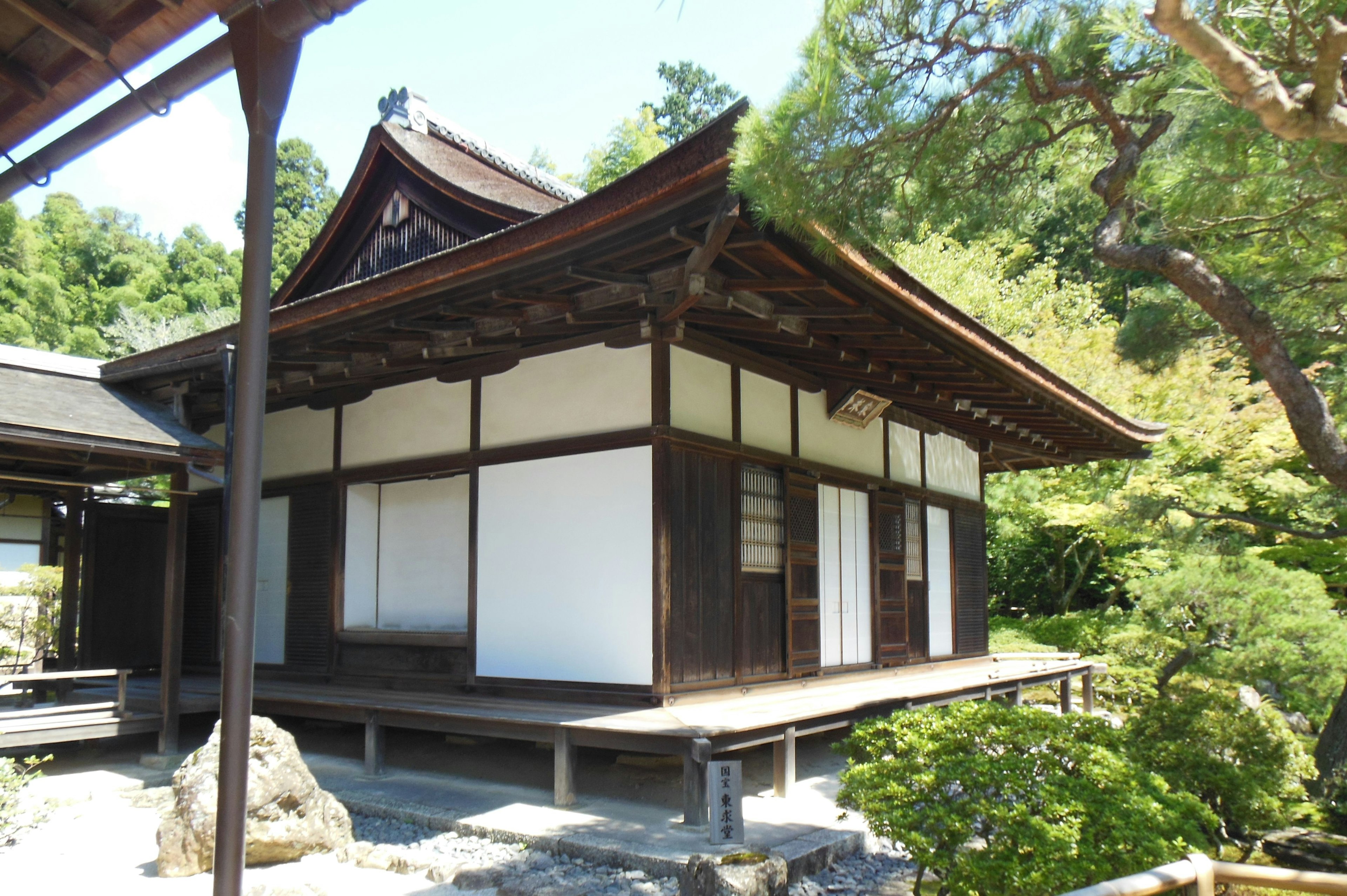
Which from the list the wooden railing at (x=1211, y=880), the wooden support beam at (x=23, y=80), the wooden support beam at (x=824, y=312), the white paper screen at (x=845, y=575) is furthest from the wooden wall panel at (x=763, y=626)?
the wooden support beam at (x=23, y=80)

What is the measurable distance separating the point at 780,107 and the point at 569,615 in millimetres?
4011

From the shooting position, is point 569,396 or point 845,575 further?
point 845,575

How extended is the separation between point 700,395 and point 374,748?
348 centimetres

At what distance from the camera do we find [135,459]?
7.80 metres

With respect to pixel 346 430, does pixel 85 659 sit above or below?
below

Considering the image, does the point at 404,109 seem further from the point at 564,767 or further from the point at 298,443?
the point at 564,767

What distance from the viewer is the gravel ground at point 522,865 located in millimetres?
4555

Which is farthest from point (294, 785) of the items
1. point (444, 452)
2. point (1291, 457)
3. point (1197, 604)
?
point (1291, 457)

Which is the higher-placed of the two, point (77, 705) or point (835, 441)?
point (835, 441)

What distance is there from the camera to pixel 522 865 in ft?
16.2

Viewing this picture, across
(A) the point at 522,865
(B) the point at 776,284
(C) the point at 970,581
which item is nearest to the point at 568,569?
(A) the point at 522,865

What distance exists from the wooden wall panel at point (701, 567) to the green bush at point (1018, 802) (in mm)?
2090

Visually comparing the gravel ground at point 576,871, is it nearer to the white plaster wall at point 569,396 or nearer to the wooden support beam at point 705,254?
the white plaster wall at point 569,396

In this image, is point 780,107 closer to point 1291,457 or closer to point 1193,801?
point 1193,801
